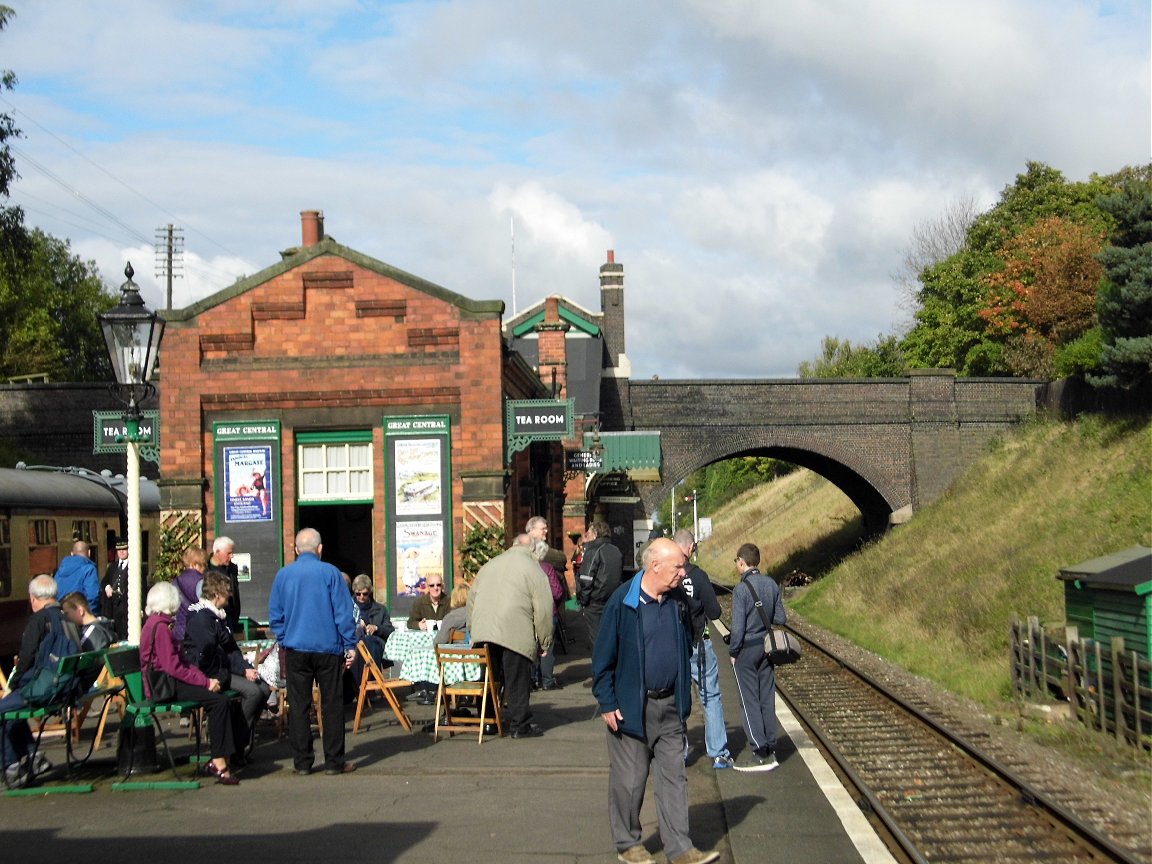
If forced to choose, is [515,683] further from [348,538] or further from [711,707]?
[348,538]

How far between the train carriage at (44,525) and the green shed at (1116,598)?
11.7 metres

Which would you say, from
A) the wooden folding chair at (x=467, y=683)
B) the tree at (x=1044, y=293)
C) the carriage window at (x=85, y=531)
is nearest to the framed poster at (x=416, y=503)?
the carriage window at (x=85, y=531)

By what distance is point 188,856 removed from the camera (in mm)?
7312

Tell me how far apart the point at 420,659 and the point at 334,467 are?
6.03 m

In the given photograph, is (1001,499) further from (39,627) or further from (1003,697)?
(39,627)

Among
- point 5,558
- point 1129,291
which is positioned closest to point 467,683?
point 5,558

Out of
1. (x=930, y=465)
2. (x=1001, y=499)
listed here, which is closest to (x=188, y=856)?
(x=1001, y=499)

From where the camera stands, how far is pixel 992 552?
2819 cm

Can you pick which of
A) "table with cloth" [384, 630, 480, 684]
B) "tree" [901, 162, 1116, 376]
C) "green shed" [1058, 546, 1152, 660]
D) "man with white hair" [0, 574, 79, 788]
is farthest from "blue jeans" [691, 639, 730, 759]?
"tree" [901, 162, 1116, 376]

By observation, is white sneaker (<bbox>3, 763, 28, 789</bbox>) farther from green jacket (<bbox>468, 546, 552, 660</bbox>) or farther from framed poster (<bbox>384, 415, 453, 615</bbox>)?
framed poster (<bbox>384, 415, 453, 615</bbox>)

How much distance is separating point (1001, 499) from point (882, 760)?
24961 mm

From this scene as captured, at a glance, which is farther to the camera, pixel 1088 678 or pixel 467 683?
pixel 1088 678

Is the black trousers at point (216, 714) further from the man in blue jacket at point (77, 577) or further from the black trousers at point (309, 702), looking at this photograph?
the man in blue jacket at point (77, 577)

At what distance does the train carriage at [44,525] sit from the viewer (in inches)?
684
